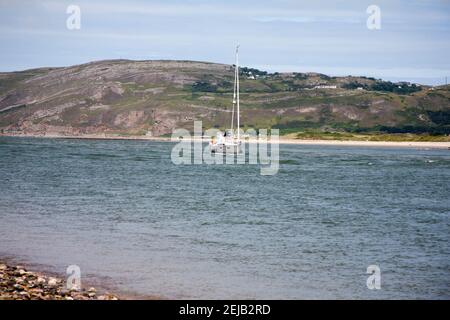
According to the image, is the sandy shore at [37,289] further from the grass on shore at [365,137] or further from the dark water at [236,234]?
the grass on shore at [365,137]

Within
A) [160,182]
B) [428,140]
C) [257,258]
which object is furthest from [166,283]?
[428,140]

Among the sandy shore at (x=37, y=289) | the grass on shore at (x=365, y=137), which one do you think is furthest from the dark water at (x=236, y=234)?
the grass on shore at (x=365, y=137)

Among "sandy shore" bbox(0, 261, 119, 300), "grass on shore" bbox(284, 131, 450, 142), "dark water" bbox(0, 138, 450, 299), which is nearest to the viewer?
"sandy shore" bbox(0, 261, 119, 300)

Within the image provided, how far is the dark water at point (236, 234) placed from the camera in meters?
23.3

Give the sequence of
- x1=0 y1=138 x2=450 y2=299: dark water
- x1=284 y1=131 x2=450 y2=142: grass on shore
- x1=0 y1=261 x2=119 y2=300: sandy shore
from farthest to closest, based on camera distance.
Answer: x1=284 y1=131 x2=450 y2=142: grass on shore < x1=0 y1=138 x2=450 y2=299: dark water < x1=0 y1=261 x2=119 y2=300: sandy shore

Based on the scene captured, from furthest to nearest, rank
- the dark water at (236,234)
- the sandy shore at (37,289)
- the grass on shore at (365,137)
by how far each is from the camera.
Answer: the grass on shore at (365,137), the dark water at (236,234), the sandy shore at (37,289)

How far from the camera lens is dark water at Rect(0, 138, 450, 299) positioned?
23328mm

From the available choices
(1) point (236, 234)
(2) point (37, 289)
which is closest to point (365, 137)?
(1) point (236, 234)

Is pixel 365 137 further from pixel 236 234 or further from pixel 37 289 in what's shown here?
pixel 37 289

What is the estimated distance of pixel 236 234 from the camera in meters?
32.8

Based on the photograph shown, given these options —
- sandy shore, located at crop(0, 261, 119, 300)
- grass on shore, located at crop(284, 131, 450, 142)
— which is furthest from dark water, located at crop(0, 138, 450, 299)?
grass on shore, located at crop(284, 131, 450, 142)

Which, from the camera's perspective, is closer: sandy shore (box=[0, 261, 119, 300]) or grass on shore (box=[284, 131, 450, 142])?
sandy shore (box=[0, 261, 119, 300])

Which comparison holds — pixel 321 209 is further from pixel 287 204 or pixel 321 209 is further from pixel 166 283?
pixel 166 283

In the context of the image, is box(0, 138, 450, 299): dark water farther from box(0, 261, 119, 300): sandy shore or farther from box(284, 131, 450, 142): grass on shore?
box(284, 131, 450, 142): grass on shore
